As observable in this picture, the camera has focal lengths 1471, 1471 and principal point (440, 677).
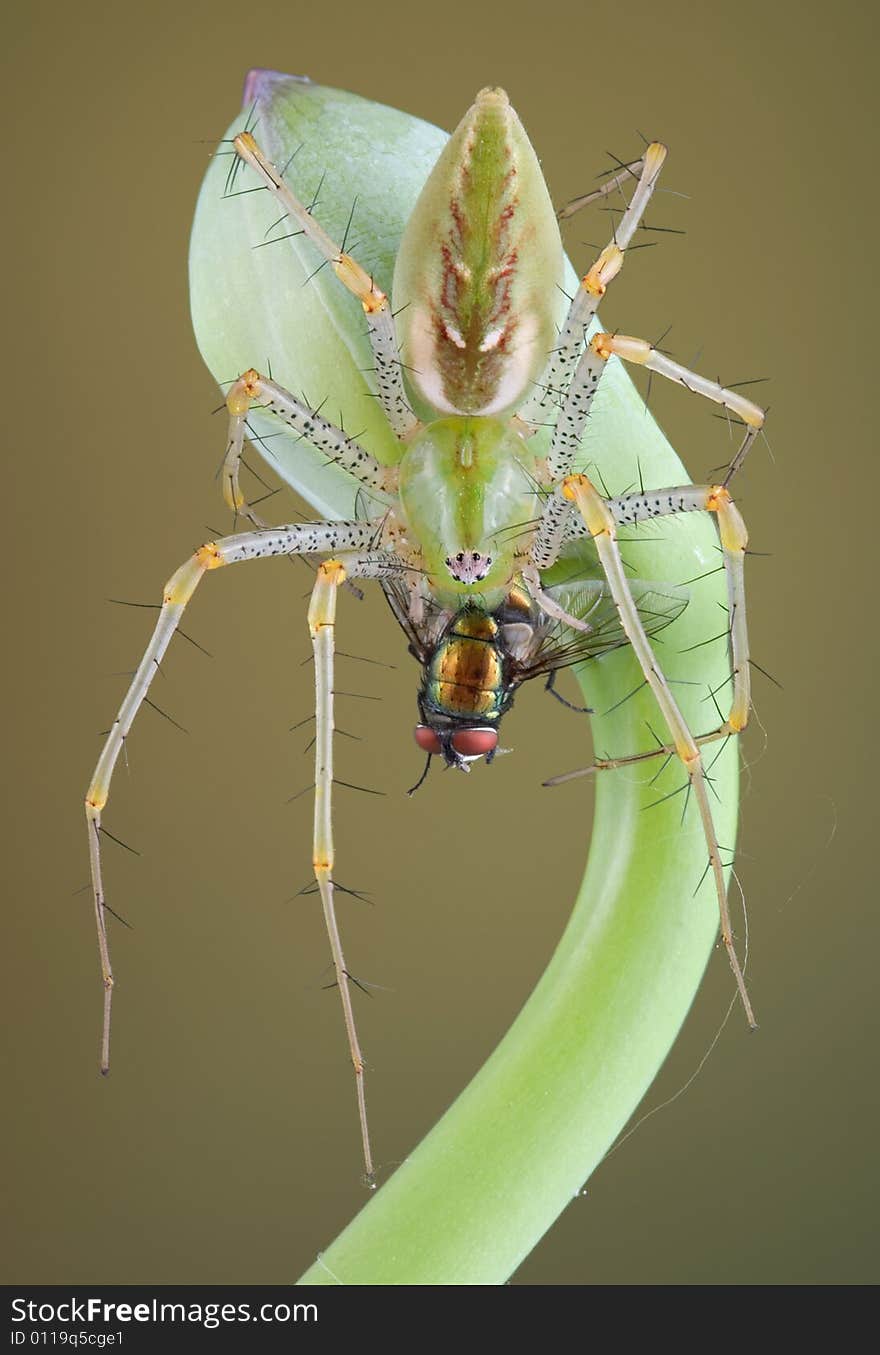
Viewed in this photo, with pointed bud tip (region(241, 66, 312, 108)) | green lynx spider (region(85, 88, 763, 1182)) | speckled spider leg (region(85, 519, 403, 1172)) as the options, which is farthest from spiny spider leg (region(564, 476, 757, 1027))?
pointed bud tip (region(241, 66, 312, 108))

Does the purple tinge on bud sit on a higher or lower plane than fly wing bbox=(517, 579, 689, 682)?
higher

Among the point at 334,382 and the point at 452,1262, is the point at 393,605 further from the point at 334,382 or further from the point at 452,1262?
the point at 452,1262

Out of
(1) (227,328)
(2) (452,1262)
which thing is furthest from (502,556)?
(2) (452,1262)

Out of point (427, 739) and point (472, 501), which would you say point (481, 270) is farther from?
point (427, 739)

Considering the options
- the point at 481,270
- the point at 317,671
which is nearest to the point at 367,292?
the point at 481,270

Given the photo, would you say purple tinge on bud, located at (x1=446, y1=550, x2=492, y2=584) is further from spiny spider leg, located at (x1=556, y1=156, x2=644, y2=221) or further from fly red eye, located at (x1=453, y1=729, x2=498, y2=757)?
spiny spider leg, located at (x1=556, y1=156, x2=644, y2=221)

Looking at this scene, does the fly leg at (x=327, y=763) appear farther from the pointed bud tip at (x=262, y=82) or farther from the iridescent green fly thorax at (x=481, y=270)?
the pointed bud tip at (x=262, y=82)
